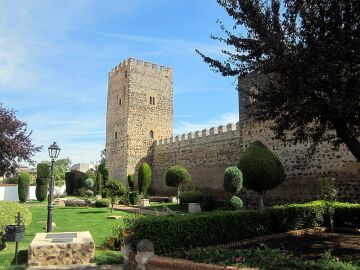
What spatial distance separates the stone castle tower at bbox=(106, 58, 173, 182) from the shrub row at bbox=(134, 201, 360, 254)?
21062 mm

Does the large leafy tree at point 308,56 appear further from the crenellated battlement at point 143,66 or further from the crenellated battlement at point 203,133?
the crenellated battlement at point 143,66

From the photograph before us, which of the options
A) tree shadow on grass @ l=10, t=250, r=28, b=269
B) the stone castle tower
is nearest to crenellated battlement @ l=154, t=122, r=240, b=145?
the stone castle tower

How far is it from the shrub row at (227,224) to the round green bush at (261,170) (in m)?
2.89

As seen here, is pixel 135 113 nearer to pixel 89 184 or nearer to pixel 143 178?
pixel 143 178

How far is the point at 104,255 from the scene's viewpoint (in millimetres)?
8523

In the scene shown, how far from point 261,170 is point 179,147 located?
1400 cm

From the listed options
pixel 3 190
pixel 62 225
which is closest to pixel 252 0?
pixel 62 225

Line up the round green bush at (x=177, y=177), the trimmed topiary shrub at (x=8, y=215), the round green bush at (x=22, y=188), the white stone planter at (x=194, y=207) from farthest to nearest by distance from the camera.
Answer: the round green bush at (x=22, y=188), the round green bush at (x=177, y=177), the white stone planter at (x=194, y=207), the trimmed topiary shrub at (x=8, y=215)

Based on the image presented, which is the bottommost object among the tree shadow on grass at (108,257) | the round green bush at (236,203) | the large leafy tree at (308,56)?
the tree shadow on grass at (108,257)

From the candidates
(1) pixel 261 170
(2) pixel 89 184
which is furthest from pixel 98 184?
(1) pixel 261 170

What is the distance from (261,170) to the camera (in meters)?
13.5

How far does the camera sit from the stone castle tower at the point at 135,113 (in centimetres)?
2994

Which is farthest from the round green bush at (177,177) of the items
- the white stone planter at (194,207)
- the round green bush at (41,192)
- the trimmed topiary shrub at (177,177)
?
the round green bush at (41,192)

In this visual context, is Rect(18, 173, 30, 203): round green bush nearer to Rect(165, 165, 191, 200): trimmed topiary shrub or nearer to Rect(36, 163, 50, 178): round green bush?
Rect(36, 163, 50, 178): round green bush
